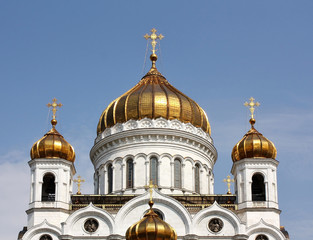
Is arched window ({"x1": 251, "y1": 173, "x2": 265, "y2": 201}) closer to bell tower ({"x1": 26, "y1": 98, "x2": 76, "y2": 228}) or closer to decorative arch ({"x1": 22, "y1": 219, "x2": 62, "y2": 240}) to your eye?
bell tower ({"x1": 26, "y1": 98, "x2": 76, "y2": 228})

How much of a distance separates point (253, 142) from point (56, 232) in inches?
409

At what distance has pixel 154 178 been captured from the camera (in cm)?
4638

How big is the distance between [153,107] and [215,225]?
7.93 meters

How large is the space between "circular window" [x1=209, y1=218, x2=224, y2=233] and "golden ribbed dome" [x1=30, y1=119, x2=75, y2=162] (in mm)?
7593

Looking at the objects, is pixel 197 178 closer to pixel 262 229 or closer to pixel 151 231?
pixel 262 229

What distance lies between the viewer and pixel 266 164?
4412 cm

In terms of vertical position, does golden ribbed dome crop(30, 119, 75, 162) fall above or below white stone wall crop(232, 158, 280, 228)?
above

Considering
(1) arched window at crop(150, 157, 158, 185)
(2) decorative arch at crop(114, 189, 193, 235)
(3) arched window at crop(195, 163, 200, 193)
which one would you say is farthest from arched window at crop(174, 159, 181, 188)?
(2) decorative arch at crop(114, 189, 193, 235)

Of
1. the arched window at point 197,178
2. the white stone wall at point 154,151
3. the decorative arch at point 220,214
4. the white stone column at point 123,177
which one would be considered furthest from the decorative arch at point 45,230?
the arched window at point 197,178

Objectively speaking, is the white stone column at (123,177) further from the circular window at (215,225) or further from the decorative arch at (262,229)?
the decorative arch at (262,229)

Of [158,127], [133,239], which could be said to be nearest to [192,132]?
[158,127]

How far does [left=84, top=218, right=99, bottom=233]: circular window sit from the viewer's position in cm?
4259

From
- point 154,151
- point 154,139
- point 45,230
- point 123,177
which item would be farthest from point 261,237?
point 45,230

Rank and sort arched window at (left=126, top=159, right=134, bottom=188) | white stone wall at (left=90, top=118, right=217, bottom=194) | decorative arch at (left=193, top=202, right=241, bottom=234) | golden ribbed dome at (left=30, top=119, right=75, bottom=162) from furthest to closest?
arched window at (left=126, top=159, right=134, bottom=188)
white stone wall at (left=90, top=118, right=217, bottom=194)
golden ribbed dome at (left=30, top=119, right=75, bottom=162)
decorative arch at (left=193, top=202, right=241, bottom=234)
